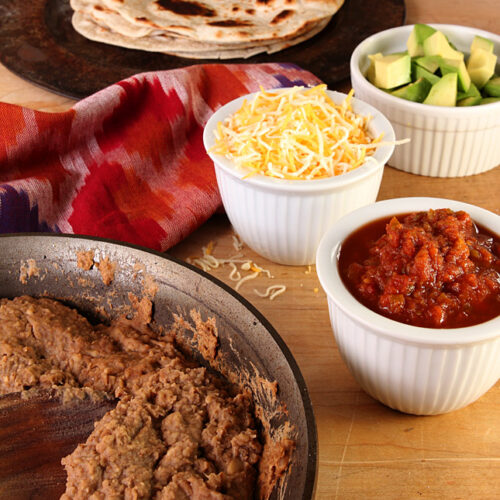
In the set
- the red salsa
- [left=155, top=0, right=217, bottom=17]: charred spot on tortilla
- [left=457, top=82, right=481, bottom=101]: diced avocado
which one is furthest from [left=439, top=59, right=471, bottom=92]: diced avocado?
[left=155, top=0, right=217, bottom=17]: charred spot on tortilla

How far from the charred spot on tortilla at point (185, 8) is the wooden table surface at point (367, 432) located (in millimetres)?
1134

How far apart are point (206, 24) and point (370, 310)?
60.0 inches

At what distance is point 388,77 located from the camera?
6.23ft

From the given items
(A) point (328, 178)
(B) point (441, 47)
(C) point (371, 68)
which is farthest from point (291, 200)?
(B) point (441, 47)

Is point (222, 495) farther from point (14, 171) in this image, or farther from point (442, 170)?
point (442, 170)

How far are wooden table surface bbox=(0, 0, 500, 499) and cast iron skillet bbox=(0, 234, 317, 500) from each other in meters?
0.22

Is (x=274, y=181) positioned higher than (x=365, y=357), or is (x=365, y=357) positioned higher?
(x=274, y=181)

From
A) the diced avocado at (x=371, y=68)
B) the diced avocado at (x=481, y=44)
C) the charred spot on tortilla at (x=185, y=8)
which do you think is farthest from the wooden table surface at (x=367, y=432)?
the charred spot on tortilla at (x=185, y=8)

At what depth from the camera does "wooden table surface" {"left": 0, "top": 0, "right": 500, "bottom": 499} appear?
1.21 m

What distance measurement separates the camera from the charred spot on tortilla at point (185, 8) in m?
2.42

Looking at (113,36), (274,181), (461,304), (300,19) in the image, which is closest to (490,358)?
(461,304)

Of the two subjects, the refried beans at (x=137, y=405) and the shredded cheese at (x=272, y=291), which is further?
the shredded cheese at (x=272, y=291)

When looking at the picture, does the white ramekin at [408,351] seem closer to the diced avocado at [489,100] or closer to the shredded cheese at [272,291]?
the shredded cheese at [272,291]

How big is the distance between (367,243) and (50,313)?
666 mm
